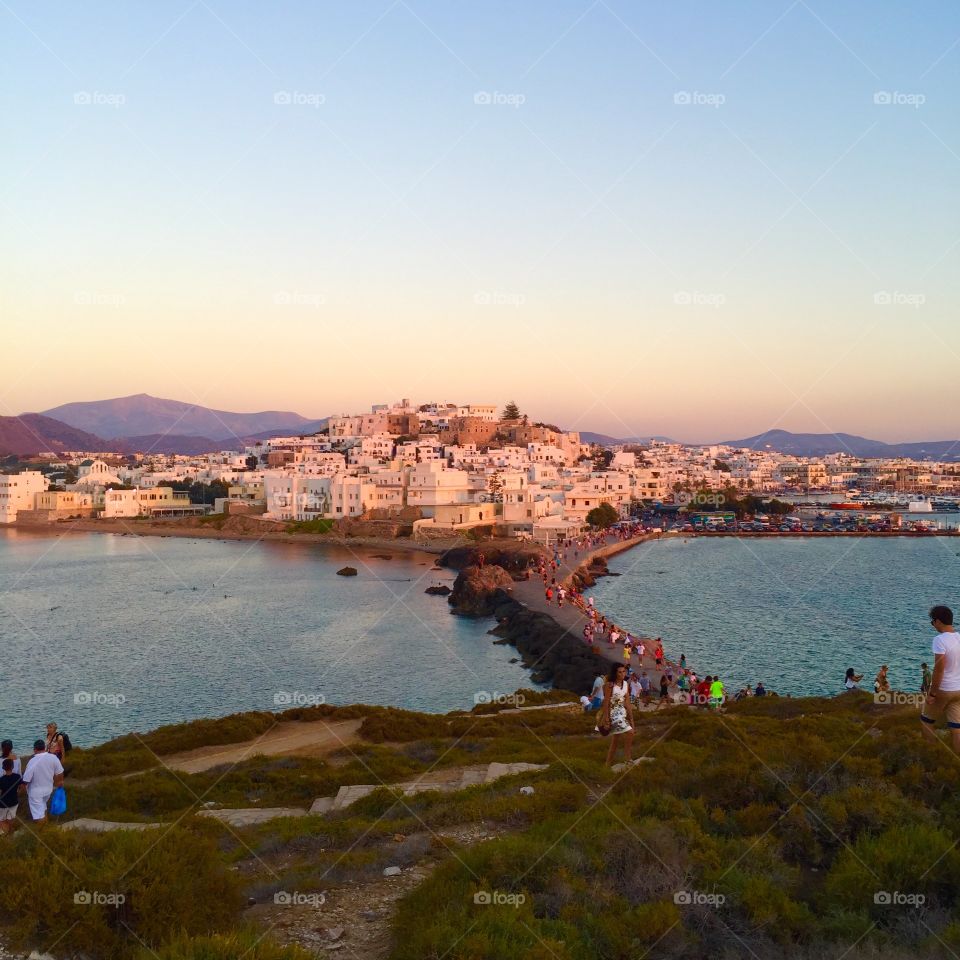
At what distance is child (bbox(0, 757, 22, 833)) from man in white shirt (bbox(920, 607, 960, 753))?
261 inches

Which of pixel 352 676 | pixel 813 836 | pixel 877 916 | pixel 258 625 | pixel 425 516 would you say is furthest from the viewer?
pixel 425 516

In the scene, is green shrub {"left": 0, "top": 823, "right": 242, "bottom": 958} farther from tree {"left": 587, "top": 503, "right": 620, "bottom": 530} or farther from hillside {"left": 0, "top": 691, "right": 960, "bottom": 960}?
tree {"left": 587, "top": 503, "right": 620, "bottom": 530}

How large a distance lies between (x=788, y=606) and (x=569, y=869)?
30.1 m

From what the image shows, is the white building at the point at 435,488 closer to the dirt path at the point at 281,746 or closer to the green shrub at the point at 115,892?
the dirt path at the point at 281,746

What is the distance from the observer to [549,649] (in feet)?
75.2

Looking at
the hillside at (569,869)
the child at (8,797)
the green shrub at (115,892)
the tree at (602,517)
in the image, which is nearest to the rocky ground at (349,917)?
the hillside at (569,869)

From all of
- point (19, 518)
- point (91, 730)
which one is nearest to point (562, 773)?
point (91, 730)

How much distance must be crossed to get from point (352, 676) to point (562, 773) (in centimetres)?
1517

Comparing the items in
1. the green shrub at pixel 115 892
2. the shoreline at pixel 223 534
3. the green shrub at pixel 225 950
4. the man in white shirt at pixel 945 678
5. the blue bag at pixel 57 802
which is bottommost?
the shoreline at pixel 223 534

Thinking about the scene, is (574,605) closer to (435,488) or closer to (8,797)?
(8,797)

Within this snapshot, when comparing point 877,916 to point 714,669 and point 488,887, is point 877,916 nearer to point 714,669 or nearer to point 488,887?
point 488,887

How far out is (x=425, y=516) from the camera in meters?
60.0

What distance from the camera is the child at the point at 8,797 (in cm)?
638

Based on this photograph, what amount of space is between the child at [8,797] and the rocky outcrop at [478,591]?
25.1m
